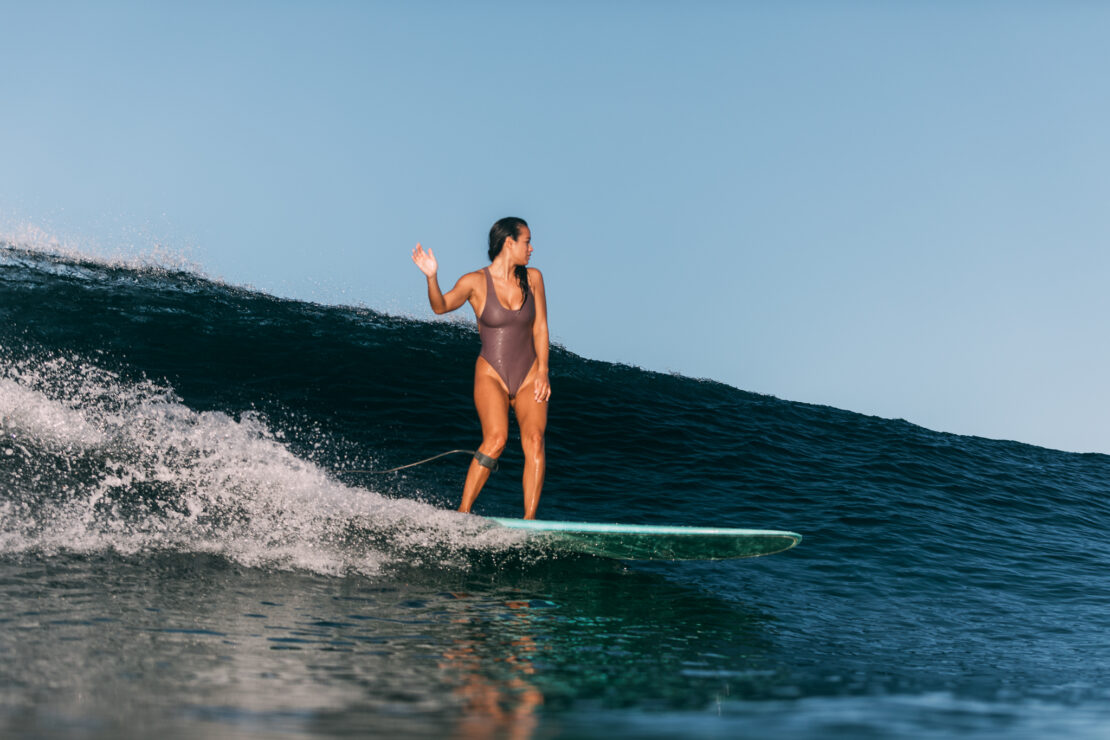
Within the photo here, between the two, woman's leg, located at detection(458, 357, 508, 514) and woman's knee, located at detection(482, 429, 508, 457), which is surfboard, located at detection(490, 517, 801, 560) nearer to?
woman's leg, located at detection(458, 357, 508, 514)

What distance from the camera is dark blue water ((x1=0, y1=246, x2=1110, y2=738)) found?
10.7 feet

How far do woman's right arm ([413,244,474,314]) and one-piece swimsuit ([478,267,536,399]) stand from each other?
22 cm

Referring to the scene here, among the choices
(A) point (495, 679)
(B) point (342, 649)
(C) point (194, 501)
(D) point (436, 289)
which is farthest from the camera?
(C) point (194, 501)

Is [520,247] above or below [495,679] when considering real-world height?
above

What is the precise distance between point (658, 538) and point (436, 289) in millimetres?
2587

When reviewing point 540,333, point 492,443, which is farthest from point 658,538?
point 540,333

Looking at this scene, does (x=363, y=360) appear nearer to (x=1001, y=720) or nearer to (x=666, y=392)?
(x=666, y=392)

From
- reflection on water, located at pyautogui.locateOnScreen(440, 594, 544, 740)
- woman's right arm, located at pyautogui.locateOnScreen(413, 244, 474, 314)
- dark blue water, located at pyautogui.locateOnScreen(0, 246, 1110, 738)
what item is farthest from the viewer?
woman's right arm, located at pyautogui.locateOnScreen(413, 244, 474, 314)

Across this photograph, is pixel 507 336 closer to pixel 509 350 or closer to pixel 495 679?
pixel 509 350

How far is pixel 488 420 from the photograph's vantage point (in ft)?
21.6

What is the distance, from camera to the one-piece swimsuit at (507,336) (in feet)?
21.7

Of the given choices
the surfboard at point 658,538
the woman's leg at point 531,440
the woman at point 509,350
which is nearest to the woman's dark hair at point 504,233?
the woman at point 509,350

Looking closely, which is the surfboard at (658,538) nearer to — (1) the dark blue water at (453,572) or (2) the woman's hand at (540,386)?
(1) the dark blue water at (453,572)

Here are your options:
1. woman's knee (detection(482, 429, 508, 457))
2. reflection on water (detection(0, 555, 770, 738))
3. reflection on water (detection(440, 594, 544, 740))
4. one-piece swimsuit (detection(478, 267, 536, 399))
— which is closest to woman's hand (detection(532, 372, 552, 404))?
one-piece swimsuit (detection(478, 267, 536, 399))
